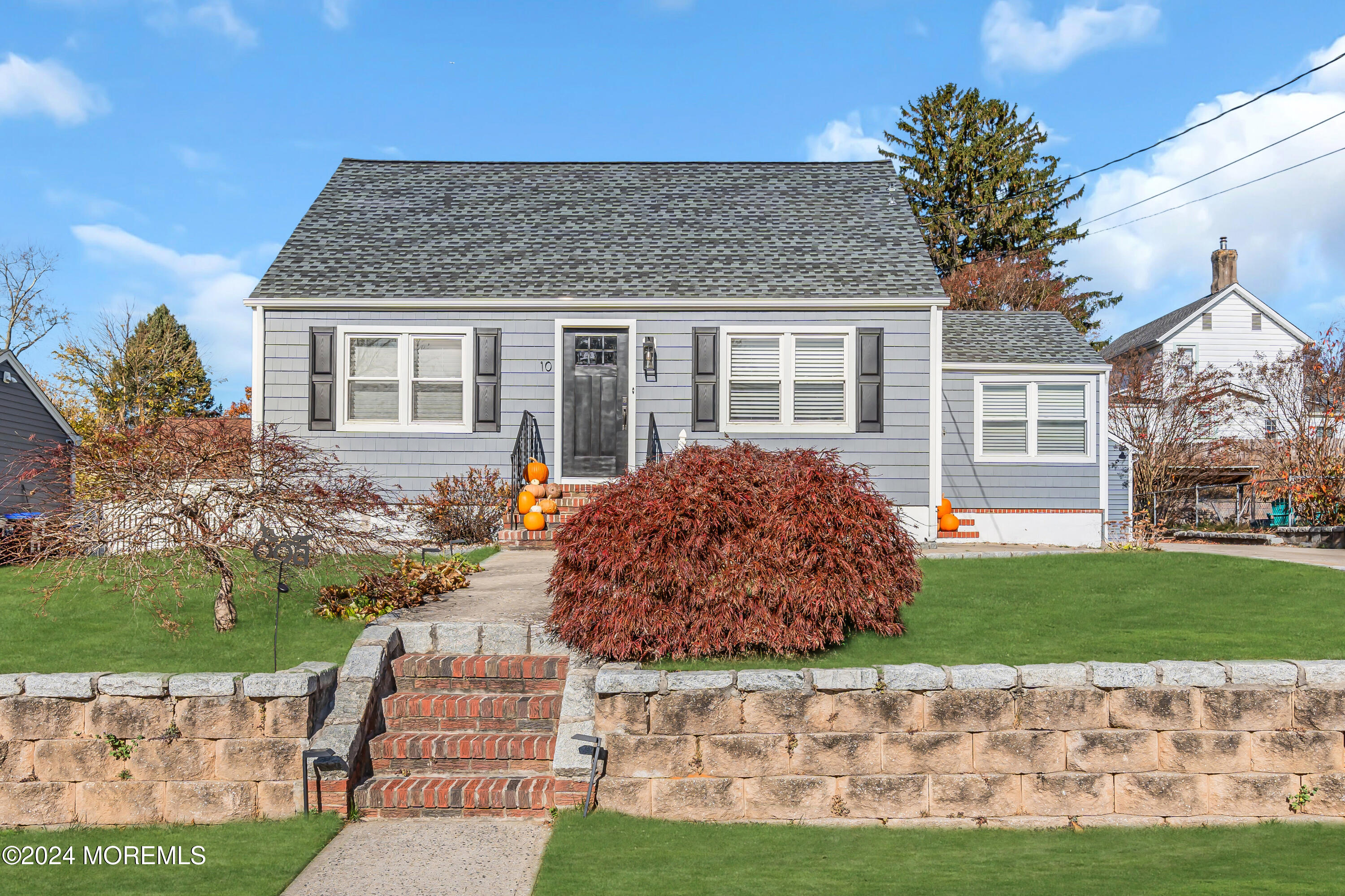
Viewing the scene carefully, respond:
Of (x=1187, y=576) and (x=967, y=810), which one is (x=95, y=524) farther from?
(x=1187, y=576)

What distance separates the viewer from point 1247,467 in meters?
22.0

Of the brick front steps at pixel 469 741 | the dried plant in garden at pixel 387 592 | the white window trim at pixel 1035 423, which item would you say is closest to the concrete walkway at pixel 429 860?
the brick front steps at pixel 469 741

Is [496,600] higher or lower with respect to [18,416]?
lower

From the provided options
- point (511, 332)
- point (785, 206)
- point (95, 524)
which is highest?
point (785, 206)

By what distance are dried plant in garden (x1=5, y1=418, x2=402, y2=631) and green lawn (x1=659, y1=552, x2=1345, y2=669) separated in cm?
320

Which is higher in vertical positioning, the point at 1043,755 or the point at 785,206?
the point at 785,206

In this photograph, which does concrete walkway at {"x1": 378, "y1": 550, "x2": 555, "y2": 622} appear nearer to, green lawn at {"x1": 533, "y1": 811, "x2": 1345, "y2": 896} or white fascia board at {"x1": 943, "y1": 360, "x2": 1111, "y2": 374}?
green lawn at {"x1": 533, "y1": 811, "x2": 1345, "y2": 896}

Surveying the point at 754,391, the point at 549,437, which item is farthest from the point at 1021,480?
the point at 549,437

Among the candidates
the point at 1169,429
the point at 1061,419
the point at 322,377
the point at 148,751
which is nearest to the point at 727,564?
the point at 148,751

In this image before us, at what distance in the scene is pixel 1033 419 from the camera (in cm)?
1439

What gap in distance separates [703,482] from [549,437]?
705 cm

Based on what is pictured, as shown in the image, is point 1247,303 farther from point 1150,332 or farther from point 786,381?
point 786,381

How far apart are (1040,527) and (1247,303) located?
2365 cm

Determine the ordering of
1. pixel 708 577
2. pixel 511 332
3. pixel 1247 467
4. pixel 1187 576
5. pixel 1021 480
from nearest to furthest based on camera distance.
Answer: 1. pixel 708 577
2. pixel 1187 576
3. pixel 511 332
4. pixel 1021 480
5. pixel 1247 467
